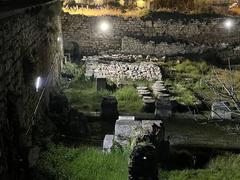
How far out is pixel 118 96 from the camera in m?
16.6

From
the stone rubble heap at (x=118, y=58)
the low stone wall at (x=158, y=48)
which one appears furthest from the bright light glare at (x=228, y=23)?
the stone rubble heap at (x=118, y=58)

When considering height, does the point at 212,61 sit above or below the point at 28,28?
below

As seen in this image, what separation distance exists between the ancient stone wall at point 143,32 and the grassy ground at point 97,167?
54.5 ft

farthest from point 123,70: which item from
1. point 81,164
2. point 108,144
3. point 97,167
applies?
point 97,167

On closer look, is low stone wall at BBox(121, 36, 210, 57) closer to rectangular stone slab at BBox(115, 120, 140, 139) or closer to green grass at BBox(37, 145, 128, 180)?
rectangular stone slab at BBox(115, 120, 140, 139)

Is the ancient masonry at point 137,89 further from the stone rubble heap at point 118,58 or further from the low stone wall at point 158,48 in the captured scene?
the low stone wall at point 158,48

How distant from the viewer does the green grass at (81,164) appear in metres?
8.77

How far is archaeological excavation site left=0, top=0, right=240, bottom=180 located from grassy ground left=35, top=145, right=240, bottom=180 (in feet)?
0.08

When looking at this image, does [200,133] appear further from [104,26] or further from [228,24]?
[228,24]

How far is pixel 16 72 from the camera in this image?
8.48 meters

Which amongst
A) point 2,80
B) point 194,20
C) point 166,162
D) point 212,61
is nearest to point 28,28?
point 2,80

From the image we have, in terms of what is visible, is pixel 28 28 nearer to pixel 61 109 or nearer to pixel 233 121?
pixel 61 109

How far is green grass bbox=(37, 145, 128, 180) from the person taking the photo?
877cm

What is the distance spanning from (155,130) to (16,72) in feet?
11.7
